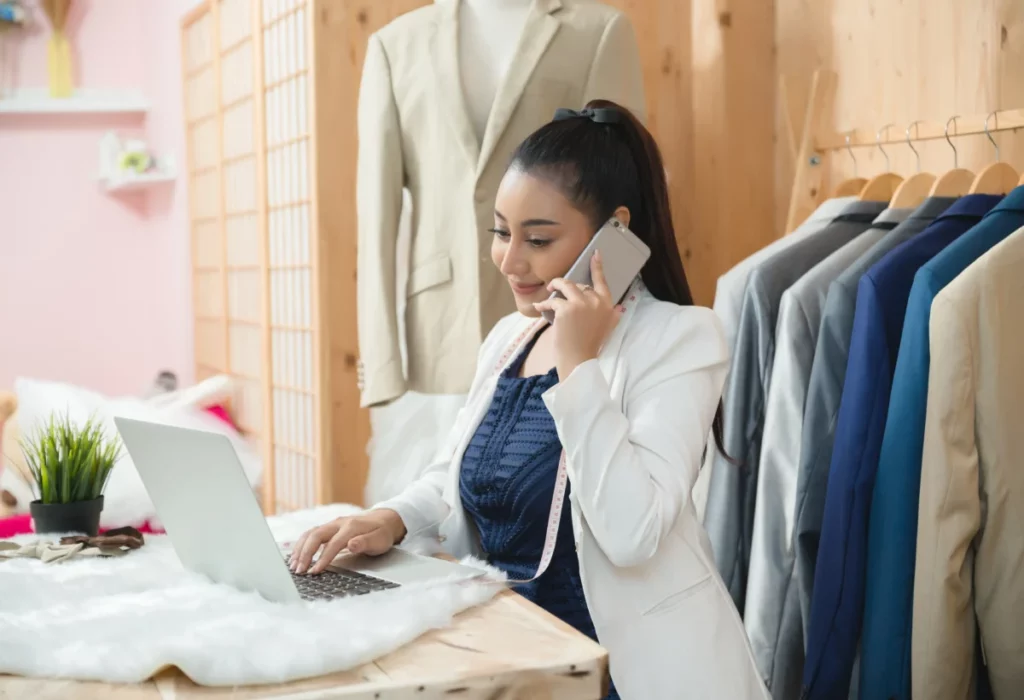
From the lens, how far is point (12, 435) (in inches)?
118

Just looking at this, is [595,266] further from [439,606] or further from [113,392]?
[113,392]

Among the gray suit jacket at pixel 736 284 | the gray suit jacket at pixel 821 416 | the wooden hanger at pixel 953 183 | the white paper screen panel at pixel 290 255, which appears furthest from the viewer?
the white paper screen panel at pixel 290 255

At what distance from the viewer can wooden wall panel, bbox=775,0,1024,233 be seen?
2.21m

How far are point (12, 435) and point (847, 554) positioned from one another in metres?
2.23

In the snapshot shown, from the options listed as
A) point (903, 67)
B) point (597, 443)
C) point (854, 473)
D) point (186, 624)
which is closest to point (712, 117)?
point (903, 67)

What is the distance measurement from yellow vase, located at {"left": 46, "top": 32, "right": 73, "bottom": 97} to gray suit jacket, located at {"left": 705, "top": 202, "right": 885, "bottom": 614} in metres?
3.64

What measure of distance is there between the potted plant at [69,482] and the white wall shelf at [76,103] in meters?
3.57

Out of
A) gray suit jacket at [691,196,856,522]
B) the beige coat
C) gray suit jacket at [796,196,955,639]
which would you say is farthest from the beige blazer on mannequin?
the beige coat

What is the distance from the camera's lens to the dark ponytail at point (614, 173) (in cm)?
153

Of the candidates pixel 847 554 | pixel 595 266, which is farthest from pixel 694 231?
pixel 595 266

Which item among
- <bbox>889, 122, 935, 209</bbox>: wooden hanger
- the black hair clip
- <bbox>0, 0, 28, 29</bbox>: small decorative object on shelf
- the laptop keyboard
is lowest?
the laptop keyboard

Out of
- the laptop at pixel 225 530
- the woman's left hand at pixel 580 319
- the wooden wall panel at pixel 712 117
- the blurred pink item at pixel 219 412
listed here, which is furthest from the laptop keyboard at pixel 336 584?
the blurred pink item at pixel 219 412

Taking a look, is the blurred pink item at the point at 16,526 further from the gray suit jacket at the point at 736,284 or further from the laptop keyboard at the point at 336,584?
the gray suit jacket at the point at 736,284

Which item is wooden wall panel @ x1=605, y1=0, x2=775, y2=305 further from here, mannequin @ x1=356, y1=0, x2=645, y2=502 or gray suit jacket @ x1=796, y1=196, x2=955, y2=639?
gray suit jacket @ x1=796, y1=196, x2=955, y2=639
